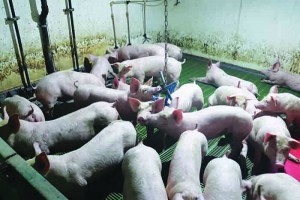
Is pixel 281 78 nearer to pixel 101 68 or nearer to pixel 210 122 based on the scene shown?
pixel 210 122

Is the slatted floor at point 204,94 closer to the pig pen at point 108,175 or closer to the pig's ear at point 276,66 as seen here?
the pig pen at point 108,175

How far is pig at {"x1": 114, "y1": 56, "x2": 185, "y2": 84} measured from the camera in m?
4.88

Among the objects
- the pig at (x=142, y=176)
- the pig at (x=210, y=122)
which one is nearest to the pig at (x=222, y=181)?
the pig at (x=142, y=176)

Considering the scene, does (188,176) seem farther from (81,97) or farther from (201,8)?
(201,8)

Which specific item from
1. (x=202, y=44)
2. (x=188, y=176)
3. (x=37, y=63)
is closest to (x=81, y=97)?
(x=37, y=63)

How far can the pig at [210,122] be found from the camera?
10.3 feet

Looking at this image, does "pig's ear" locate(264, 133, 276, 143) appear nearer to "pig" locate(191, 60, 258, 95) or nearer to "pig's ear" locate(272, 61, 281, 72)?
"pig" locate(191, 60, 258, 95)

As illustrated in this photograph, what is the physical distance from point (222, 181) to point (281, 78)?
3.50 meters

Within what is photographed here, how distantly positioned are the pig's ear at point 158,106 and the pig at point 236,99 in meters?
1.08

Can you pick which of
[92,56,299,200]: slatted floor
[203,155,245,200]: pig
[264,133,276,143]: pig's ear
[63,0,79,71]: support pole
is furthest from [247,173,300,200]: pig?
[63,0,79,71]: support pole

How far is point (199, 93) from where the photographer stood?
4.03 meters

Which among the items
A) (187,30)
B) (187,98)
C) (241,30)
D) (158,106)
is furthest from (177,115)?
(187,30)

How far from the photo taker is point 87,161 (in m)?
2.67

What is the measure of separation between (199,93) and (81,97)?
170 centimetres
